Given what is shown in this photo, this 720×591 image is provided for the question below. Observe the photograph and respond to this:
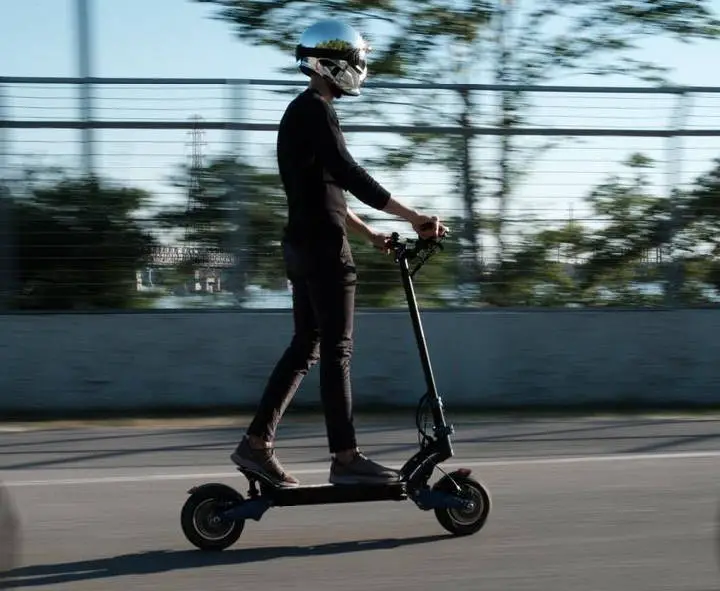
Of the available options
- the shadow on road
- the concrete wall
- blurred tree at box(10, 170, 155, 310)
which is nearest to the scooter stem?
the shadow on road

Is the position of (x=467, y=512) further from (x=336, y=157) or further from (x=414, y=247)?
(x=336, y=157)

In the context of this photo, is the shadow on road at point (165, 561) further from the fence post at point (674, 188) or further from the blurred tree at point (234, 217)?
the fence post at point (674, 188)

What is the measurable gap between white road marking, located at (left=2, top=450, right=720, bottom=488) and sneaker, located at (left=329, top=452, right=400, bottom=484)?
5.23 feet

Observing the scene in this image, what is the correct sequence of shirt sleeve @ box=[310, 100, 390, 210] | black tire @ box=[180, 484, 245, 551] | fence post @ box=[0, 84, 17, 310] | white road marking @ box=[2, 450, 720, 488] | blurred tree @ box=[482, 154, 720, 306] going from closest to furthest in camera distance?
1. shirt sleeve @ box=[310, 100, 390, 210]
2. black tire @ box=[180, 484, 245, 551]
3. white road marking @ box=[2, 450, 720, 488]
4. fence post @ box=[0, 84, 17, 310]
5. blurred tree @ box=[482, 154, 720, 306]

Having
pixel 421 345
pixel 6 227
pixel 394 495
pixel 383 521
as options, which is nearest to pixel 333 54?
pixel 421 345

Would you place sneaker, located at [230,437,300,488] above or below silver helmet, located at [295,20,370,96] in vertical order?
below

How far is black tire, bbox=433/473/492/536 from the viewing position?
5066 millimetres

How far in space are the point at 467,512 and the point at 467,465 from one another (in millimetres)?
1722

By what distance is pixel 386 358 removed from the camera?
29.9ft

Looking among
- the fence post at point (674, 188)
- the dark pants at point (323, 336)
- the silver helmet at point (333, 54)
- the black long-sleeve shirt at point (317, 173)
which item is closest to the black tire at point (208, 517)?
the dark pants at point (323, 336)

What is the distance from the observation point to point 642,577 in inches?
178

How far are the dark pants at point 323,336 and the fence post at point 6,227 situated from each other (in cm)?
442

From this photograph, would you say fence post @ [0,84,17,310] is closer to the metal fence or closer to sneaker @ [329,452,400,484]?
the metal fence

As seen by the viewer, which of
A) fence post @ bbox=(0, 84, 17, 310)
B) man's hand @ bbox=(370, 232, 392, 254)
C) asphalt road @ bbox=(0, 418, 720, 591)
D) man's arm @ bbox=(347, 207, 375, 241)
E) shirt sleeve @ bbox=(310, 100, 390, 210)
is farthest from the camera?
fence post @ bbox=(0, 84, 17, 310)
